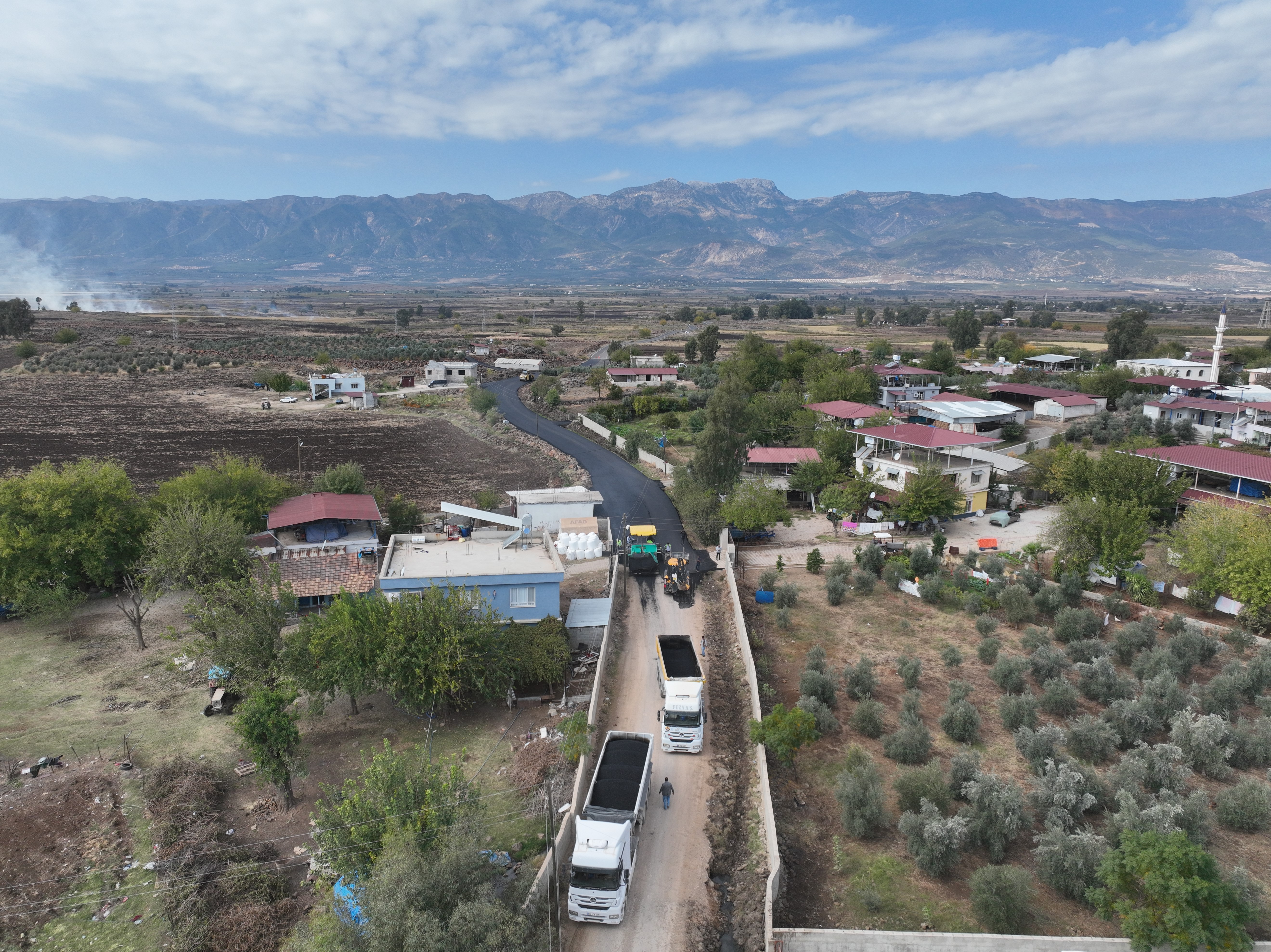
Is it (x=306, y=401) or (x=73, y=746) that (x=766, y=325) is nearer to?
(x=306, y=401)

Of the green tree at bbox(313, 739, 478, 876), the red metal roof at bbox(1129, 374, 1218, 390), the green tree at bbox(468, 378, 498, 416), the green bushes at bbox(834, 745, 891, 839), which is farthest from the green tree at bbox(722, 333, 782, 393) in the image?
the green tree at bbox(313, 739, 478, 876)

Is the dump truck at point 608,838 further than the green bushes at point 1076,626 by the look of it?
No

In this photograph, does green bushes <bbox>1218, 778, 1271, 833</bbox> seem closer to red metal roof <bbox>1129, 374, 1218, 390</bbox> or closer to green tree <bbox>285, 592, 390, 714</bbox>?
green tree <bbox>285, 592, 390, 714</bbox>

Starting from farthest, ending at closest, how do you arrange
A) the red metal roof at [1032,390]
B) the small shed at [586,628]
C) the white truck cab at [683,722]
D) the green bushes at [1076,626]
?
the red metal roof at [1032,390] < the green bushes at [1076,626] < the small shed at [586,628] < the white truck cab at [683,722]

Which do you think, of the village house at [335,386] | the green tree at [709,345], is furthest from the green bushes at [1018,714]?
the green tree at [709,345]

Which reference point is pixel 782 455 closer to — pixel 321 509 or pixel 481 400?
pixel 321 509

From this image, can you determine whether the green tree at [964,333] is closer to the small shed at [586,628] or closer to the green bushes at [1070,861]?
the small shed at [586,628]

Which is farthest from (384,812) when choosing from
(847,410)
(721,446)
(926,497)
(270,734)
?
(847,410)
